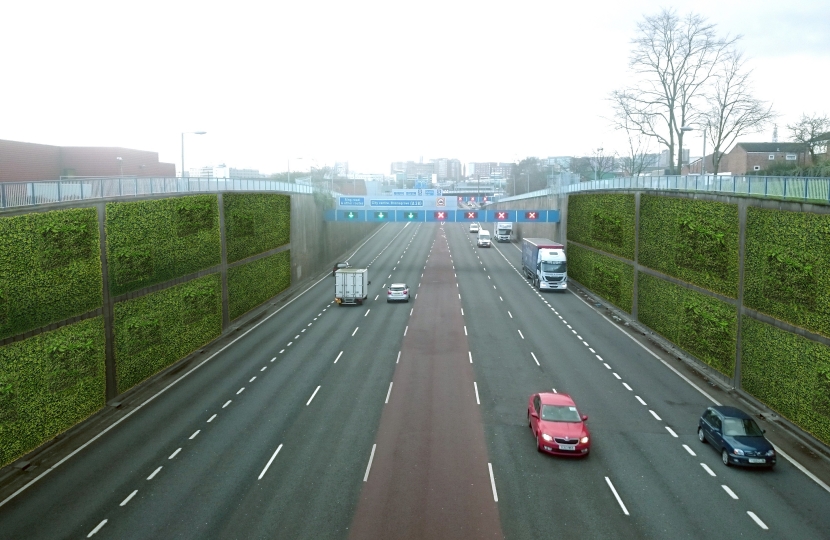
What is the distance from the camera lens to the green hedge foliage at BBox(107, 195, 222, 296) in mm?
28539

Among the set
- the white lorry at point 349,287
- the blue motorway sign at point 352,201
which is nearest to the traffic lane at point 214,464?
the white lorry at point 349,287

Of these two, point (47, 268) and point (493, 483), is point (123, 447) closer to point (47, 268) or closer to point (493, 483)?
point (47, 268)

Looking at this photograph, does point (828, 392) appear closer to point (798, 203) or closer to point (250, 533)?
point (798, 203)

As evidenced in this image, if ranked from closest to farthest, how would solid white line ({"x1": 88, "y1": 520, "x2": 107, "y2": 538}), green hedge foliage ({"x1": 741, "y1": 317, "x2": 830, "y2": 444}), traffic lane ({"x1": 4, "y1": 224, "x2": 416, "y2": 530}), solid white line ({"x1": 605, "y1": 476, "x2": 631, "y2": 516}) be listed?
solid white line ({"x1": 88, "y1": 520, "x2": 107, "y2": 538})
solid white line ({"x1": 605, "y1": 476, "x2": 631, "y2": 516})
traffic lane ({"x1": 4, "y1": 224, "x2": 416, "y2": 530})
green hedge foliage ({"x1": 741, "y1": 317, "x2": 830, "y2": 444})

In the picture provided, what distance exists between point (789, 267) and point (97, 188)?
29057 mm

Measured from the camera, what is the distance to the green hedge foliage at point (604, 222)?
148ft

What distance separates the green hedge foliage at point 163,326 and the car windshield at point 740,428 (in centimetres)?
2466

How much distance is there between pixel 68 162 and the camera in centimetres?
5534

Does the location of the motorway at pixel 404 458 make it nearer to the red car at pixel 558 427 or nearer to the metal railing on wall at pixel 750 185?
the red car at pixel 558 427

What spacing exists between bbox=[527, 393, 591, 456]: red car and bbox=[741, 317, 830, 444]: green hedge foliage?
8174 mm

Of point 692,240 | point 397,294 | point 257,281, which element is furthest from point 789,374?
point 257,281

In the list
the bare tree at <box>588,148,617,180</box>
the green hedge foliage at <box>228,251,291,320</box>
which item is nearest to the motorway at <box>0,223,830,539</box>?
the green hedge foliage at <box>228,251,291,320</box>

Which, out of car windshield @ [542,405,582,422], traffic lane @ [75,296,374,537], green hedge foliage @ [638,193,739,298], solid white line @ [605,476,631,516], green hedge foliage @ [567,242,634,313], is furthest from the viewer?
green hedge foliage @ [567,242,634,313]

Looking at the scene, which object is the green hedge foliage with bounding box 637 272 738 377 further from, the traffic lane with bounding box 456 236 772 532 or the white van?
the white van
